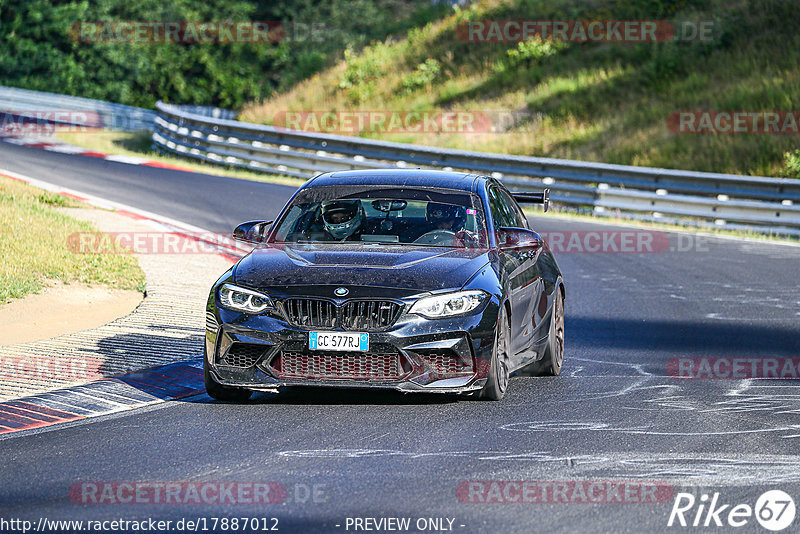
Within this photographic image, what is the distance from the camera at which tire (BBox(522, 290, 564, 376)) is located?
33.6 feet

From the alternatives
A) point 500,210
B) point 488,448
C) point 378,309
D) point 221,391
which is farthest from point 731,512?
point 500,210

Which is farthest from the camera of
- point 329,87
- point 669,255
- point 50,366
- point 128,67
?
point 128,67

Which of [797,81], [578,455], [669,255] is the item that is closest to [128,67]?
[797,81]

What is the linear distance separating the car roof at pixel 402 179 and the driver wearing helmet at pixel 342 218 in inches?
8.5

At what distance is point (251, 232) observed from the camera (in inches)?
385

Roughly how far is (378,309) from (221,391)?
4.39 feet

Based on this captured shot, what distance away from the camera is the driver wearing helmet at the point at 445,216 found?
9.65 meters

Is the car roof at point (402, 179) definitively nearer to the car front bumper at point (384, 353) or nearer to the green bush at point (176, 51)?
the car front bumper at point (384, 353)

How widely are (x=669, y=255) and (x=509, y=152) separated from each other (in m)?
13.3

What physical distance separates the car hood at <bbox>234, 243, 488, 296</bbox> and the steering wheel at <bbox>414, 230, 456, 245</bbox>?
149 mm

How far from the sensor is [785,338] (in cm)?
1248

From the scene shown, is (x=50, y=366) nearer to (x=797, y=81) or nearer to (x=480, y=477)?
(x=480, y=477)

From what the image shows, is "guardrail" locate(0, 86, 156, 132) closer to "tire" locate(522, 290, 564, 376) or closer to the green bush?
the green bush

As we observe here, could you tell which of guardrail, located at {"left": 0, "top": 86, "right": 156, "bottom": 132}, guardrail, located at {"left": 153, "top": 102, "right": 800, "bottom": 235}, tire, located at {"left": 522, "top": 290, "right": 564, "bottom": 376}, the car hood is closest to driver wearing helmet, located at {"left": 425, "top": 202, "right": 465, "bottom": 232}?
the car hood
